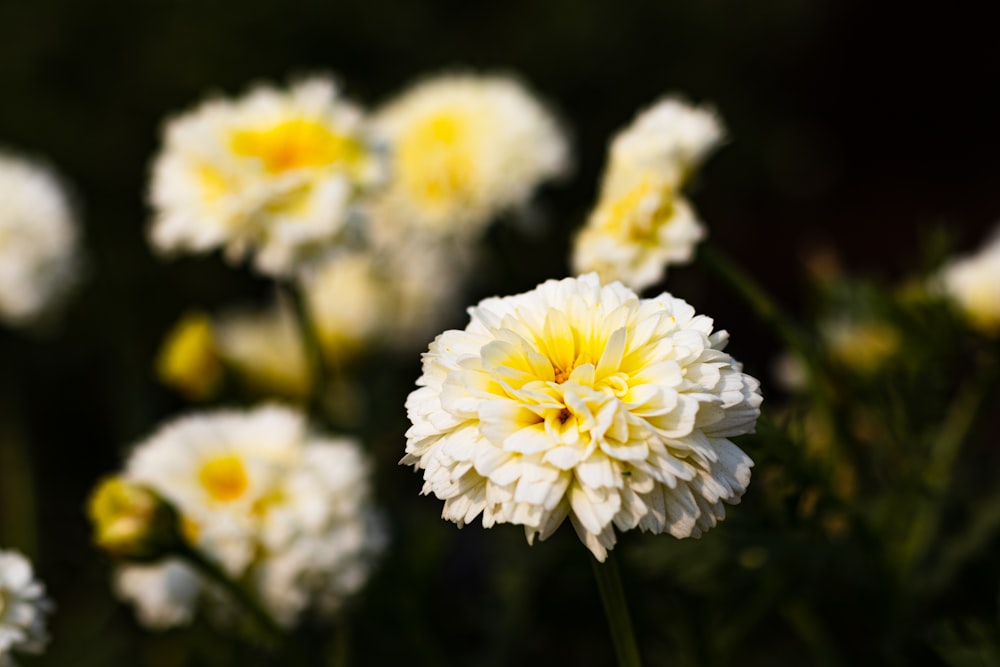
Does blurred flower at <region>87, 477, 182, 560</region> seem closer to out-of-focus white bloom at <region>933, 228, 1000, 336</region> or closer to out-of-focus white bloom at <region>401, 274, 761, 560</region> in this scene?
out-of-focus white bloom at <region>401, 274, 761, 560</region>

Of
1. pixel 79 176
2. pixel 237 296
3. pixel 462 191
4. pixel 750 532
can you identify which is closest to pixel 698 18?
pixel 237 296

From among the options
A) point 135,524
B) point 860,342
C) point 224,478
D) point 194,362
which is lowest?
point 135,524

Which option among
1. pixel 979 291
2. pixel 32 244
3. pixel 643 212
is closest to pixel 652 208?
pixel 643 212

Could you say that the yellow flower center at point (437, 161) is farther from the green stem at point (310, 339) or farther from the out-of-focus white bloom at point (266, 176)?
the green stem at point (310, 339)

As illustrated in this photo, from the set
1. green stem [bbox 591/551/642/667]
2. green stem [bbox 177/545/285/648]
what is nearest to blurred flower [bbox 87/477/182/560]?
green stem [bbox 177/545/285/648]

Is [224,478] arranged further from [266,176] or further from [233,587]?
[266,176]

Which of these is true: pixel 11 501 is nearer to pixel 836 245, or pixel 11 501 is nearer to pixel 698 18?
pixel 698 18

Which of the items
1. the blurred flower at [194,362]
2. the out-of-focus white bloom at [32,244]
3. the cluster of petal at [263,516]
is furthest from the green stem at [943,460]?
the out-of-focus white bloom at [32,244]
